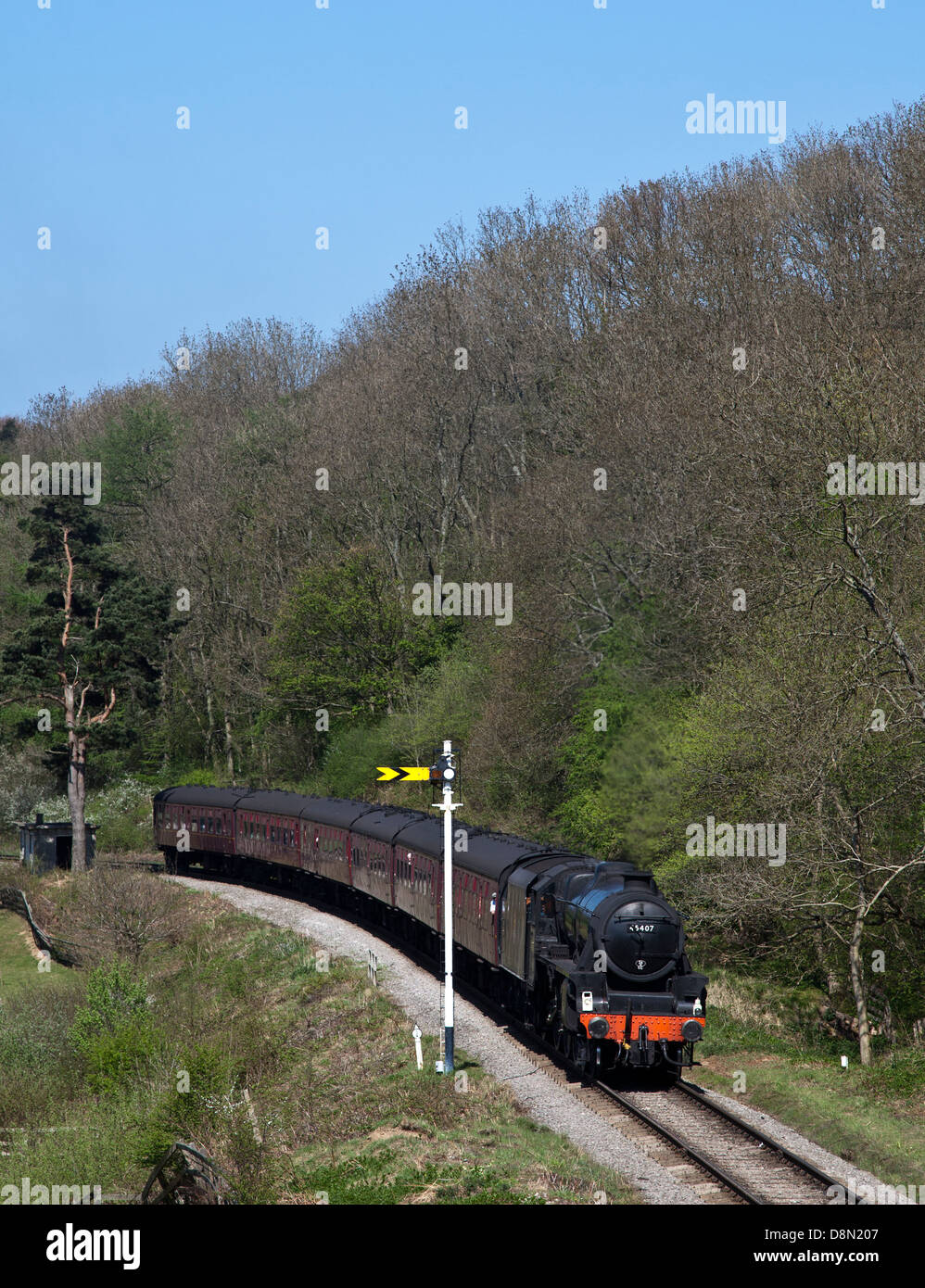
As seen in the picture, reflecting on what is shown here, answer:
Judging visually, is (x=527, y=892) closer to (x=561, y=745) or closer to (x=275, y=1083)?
(x=275, y=1083)

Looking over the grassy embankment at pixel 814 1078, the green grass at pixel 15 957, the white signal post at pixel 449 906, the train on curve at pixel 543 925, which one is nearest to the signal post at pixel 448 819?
the white signal post at pixel 449 906

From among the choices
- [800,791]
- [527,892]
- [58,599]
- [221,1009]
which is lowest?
[221,1009]

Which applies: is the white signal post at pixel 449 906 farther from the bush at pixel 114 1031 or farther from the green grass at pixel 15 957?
the green grass at pixel 15 957

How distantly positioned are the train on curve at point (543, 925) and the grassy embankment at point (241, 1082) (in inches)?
75.0

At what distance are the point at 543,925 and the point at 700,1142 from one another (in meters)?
5.67

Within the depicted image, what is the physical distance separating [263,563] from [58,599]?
14.1 meters

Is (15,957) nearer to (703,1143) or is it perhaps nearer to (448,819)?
(448,819)

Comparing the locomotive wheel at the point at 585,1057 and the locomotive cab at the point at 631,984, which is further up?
the locomotive cab at the point at 631,984

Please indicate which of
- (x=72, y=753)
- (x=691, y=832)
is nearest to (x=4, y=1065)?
(x=691, y=832)

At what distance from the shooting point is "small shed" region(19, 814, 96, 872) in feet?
165

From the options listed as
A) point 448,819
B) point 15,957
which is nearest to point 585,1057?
point 448,819

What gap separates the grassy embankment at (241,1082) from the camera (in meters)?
15.4

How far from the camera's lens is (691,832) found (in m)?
28.1

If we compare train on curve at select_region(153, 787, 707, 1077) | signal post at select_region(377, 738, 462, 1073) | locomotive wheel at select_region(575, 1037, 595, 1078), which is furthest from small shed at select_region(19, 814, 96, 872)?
locomotive wheel at select_region(575, 1037, 595, 1078)
